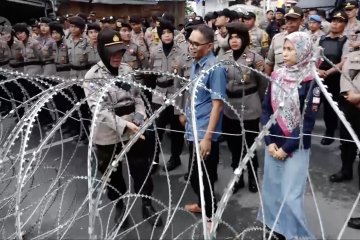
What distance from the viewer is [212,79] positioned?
308 cm

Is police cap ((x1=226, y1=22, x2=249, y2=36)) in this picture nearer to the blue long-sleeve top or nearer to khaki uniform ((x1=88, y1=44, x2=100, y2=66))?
the blue long-sleeve top

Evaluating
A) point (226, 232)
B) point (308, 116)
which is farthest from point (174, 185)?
point (308, 116)

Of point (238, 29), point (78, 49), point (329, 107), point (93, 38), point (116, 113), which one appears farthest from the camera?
point (78, 49)

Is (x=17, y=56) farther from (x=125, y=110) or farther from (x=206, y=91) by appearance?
(x=206, y=91)

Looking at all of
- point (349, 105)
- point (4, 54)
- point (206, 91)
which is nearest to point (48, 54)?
point (4, 54)

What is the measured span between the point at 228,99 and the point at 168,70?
951mm

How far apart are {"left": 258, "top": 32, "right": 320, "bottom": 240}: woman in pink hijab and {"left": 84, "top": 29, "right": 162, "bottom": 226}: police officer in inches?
38.0

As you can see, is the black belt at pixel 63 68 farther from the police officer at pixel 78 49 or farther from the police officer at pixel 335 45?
the police officer at pixel 335 45

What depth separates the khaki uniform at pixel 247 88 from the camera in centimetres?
390

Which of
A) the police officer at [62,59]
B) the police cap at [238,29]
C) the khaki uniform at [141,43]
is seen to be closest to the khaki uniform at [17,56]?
the police officer at [62,59]

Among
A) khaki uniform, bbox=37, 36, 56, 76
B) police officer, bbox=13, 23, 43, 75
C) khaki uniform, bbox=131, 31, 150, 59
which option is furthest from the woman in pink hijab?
police officer, bbox=13, 23, 43, 75

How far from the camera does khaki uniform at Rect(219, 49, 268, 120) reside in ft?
12.8

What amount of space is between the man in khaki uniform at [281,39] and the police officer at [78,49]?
2585 mm

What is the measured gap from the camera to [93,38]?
5.50m
